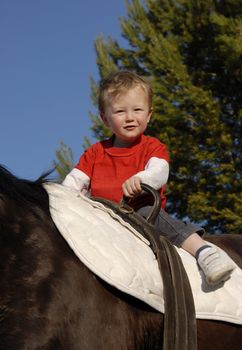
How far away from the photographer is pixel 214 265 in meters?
3.10

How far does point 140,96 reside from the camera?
3.58m

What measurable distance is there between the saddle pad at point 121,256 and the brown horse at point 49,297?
0.16 ft

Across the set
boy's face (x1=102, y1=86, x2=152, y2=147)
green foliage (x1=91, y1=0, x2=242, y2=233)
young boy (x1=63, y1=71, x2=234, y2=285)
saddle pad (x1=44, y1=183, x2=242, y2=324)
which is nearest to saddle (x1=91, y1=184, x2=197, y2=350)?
saddle pad (x1=44, y1=183, x2=242, y2=324)

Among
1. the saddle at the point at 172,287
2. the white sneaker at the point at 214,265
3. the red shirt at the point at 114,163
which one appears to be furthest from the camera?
the red shirt at the point at 114,163

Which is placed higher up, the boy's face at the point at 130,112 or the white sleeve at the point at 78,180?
the boy's face at the point at 130,112

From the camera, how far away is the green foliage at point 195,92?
15.3 meters

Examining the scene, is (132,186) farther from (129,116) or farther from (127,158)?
(129,116)

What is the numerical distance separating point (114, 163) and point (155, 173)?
0.90 ft

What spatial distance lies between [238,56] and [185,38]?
208cm

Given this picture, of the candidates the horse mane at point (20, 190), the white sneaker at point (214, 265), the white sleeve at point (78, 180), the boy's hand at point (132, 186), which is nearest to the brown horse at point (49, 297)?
the horse mane at point (20, 190)

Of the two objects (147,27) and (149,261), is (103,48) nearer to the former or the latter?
(147,27)

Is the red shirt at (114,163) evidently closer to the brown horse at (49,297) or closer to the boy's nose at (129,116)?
the boy's nose at (129,116)

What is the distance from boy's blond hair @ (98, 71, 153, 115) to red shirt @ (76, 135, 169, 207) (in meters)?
0.25

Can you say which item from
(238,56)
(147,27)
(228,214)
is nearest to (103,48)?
(147,27)
